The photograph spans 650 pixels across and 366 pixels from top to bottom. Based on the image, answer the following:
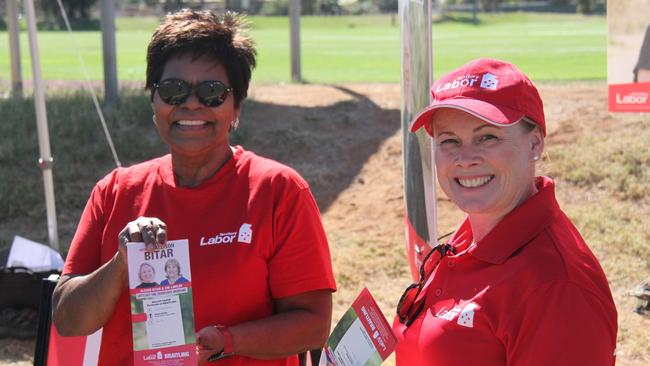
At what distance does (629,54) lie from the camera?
608cm

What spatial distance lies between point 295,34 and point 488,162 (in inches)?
500

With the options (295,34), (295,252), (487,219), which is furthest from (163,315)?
(295,34)

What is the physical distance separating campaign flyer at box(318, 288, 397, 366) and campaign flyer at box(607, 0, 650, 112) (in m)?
4.04

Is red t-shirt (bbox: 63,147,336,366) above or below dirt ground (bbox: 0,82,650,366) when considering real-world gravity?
above

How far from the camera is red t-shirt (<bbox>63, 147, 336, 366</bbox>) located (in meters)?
2.75

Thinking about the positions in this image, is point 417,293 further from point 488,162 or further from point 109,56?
point 109,56

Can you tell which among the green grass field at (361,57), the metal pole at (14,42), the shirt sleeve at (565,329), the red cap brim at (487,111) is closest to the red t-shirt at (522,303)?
the shirt sleeve at (565,329)

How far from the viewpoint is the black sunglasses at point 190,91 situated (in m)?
2.85

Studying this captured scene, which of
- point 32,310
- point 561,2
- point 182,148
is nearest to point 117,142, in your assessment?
point 32,310

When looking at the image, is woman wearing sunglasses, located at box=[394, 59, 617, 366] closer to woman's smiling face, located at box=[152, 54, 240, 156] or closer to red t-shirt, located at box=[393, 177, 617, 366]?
red t-shirt, located at box=[393, 177, 617, 366]

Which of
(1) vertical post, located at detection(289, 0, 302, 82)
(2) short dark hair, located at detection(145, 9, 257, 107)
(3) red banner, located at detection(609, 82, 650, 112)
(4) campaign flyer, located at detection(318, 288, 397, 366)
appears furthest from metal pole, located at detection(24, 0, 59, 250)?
(1) vertical post, located at detection(289, 0, 302, 82)

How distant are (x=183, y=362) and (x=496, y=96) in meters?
1.08

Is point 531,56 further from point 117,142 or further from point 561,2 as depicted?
point 561,2

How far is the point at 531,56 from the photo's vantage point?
73.9ft
